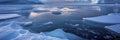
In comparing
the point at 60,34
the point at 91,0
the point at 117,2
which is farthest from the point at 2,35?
the point at 91,0

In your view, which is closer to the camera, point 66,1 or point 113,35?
point 113,35

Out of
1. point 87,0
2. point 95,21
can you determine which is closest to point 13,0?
point 87,0

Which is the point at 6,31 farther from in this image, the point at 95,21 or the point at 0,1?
the point at 0,1

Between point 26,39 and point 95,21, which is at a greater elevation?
point 26,39

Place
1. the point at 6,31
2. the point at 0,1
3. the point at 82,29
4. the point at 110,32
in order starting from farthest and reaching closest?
1. the point at 0,1
2. the point at 82,29
3. the point at 110,32
4. the point at 6,31

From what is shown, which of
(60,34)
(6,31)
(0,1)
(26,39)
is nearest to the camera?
(26,39)

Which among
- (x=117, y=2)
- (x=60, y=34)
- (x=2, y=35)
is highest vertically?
(x=2, y=35)

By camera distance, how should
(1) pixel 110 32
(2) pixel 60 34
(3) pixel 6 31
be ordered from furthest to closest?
(1) pixel 110 32 → (2) pixel 60 34 → (3) pixel 6 31

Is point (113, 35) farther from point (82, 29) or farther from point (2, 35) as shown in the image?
point (2, 35)

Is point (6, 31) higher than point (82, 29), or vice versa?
point (6, 31)
